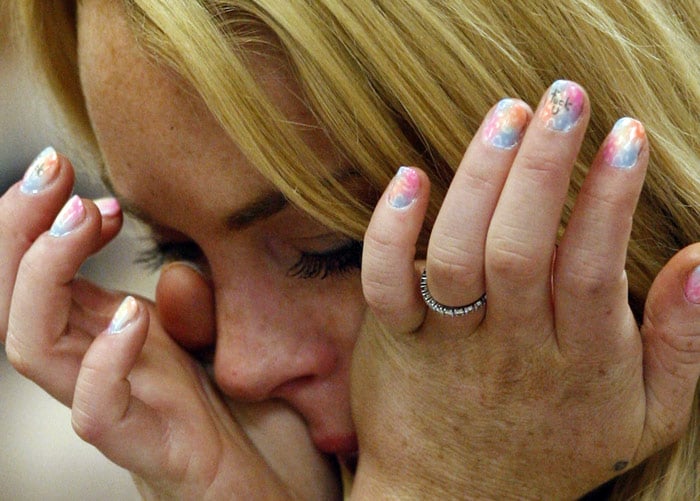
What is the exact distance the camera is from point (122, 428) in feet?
3.56

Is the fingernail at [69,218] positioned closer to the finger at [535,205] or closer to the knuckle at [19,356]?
the knuckle at [19,356]

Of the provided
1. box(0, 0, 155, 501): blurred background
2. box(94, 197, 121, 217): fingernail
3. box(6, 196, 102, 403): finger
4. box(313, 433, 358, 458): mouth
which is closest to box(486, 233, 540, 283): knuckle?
box(313, 433, 358, 458): mouth

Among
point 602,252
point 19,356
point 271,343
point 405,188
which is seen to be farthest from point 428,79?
point 19,356

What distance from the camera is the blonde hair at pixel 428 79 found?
914 millimetres

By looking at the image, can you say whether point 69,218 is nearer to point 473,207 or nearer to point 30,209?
point 30,209

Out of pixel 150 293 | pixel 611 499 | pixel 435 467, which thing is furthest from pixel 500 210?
pixel 150 293

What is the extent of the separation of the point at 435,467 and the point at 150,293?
1.60 m

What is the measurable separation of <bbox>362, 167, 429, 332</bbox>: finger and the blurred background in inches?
57.8

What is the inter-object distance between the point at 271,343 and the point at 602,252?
428mm

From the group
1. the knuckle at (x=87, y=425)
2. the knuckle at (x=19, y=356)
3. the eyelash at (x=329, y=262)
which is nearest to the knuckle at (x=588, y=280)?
the eyelash at (x=329, y=262)

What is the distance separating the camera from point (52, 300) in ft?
3.69

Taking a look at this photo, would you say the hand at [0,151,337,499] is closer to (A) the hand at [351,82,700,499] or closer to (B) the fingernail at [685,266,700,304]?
(A) the hand at [351,82,700,499]

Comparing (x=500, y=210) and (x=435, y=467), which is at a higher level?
(x=500, y=210)

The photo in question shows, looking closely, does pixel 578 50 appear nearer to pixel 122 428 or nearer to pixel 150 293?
pixel 122 428
